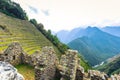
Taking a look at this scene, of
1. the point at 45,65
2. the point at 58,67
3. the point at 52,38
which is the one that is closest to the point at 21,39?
the point at 52,38

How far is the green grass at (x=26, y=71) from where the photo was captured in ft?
79.7

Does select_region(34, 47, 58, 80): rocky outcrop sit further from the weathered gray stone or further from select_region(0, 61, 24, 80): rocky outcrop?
select_region(0, 61, 24, 80): rocky outcrop

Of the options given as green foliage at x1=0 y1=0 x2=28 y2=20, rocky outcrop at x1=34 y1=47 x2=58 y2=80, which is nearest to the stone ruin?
rocky outcrop at x1=34 y1=47 x2=58 y2=80

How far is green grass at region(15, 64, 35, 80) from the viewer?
24.3 metres

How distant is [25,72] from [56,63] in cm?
643

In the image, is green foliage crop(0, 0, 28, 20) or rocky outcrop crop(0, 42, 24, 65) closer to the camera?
rocky outcrop crop(0, 42, 24, 65)

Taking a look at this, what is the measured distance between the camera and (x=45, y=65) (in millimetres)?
17750

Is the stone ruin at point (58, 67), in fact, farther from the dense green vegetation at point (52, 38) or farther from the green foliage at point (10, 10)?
the green foliage at point (10, 10)

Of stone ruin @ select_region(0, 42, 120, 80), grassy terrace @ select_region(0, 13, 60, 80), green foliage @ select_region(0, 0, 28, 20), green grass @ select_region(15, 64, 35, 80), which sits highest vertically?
green foliage @ select_region(0, 0, 28, 20)

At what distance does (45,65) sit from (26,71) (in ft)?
27.1

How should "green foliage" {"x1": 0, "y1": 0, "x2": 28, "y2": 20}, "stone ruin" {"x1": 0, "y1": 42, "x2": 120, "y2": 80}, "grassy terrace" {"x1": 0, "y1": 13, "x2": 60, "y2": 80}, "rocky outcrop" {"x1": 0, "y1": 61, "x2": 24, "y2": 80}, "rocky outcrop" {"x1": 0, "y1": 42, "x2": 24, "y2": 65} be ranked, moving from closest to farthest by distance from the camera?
1. "rocky outcrop" {"x1": 0, "y1": 61, "x2": 24, "y2": 80}
2. "stone ruin" {"x1": 0, "y1": 42, "x2": 120, "y2": 80}
3. "rocky outcrop" {"x1": 0, "y1": 42, "x2": 24, "y2": 65}
4. "grassy terrace" {"x1": 0, "y1": 13, "x2": 60, "y2": 80}
5. "green foliage" {"x1": 0, "y1": 0, "x2": 28, "y2": 20}

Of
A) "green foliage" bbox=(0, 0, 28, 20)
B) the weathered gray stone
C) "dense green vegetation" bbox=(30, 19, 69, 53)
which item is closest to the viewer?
the weathered gray stone

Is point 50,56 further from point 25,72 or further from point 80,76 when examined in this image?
point 25,72

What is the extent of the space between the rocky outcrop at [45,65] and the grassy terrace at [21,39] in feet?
17.6
